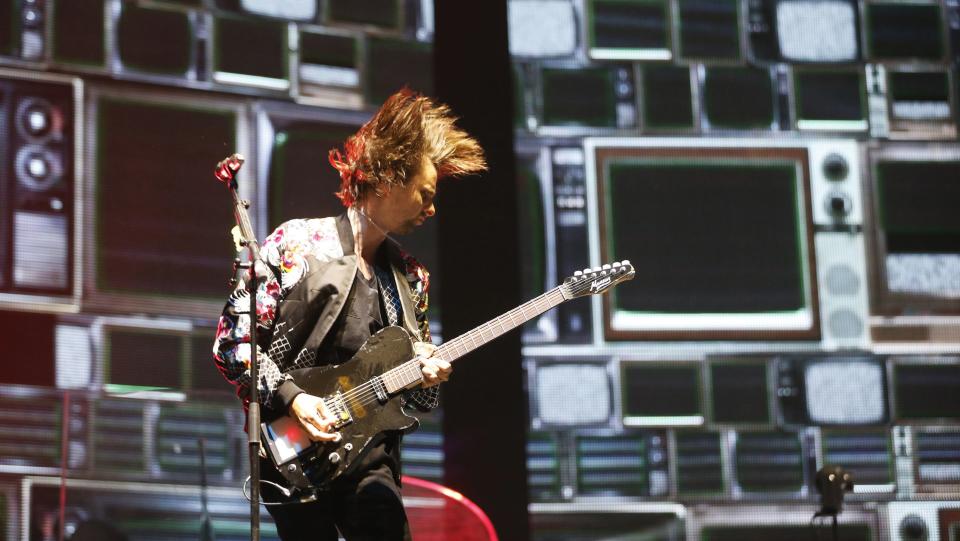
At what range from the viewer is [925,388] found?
4.73 metres

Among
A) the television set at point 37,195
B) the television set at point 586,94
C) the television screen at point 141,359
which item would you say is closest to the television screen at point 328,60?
the television set at point 586,94

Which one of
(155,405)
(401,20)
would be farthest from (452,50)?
(155,405)

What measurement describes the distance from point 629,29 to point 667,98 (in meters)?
0.31

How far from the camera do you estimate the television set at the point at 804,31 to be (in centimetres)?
490

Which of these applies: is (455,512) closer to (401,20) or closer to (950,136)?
(401,20)

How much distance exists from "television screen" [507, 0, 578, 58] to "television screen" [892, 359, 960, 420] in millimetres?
1810

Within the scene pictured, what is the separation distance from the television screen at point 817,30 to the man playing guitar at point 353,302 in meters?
2.48

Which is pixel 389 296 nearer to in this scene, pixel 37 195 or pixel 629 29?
pixel 37 195

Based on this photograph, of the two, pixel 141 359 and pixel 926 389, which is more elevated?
pixel 141 359

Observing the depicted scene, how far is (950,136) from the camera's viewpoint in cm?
500

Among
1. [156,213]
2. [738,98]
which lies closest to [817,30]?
[738,98]

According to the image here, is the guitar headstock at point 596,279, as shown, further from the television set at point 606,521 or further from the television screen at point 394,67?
the television screen at point 394,67

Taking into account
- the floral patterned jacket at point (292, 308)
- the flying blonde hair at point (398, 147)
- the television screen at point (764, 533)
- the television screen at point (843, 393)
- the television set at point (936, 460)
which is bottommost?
the television screen at point (764, 533)

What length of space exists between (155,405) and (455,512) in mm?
1145
